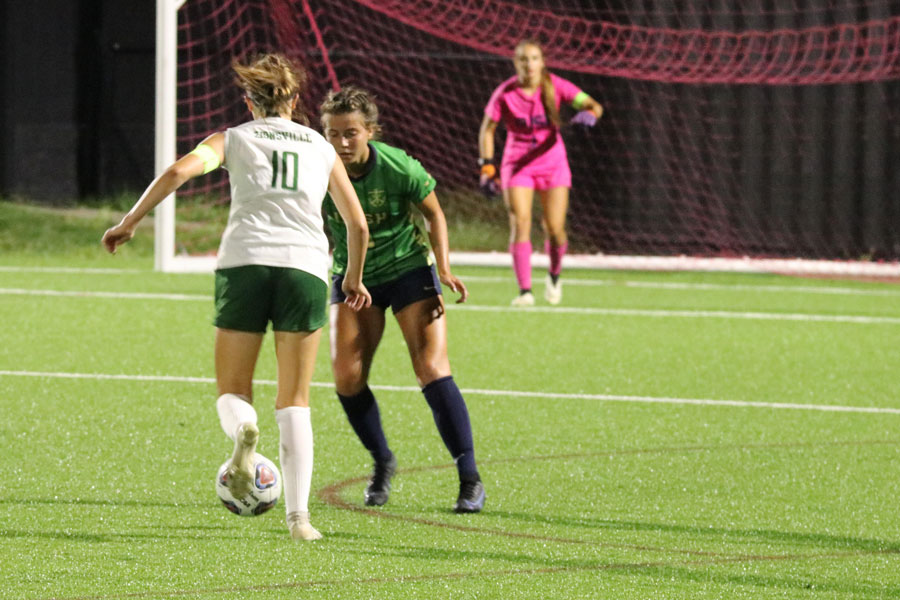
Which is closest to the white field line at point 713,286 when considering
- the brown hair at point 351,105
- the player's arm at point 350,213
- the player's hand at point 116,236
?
the brown hair at point 351,105

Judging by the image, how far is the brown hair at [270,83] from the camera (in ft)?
15.9

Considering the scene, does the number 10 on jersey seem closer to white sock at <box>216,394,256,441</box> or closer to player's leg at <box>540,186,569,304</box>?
white sock at <box>216,394,256,441</box>

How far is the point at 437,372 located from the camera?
5.69 m

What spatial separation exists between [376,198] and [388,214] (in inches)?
2.9

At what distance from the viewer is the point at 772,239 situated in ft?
59.4

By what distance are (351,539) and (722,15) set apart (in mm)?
13651

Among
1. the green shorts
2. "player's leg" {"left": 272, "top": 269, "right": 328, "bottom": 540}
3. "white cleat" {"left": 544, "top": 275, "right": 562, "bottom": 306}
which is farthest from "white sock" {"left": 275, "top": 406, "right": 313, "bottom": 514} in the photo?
"white cleat" {"left": 544, "top": 275, "right": 562, "bottom": 306}

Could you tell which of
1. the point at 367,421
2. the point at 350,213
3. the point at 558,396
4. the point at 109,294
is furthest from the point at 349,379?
the point at 109,294

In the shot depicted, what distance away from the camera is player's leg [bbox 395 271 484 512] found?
5656 mm

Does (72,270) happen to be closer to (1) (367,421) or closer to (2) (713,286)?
(2) (713,286)

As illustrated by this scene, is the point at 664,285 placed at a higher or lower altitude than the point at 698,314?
lower

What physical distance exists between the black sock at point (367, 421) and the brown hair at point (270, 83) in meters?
1.24

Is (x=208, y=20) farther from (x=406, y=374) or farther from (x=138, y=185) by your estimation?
(x=406, y=374)

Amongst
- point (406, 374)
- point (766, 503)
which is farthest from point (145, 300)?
point (766, 503)
